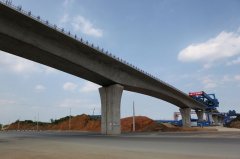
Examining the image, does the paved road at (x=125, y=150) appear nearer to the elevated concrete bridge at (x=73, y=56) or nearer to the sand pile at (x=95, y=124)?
the elevated concrete bridge at (x=73, y=56)

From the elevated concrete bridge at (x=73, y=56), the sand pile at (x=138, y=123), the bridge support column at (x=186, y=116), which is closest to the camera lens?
the elevated concrete bridge at (x=73, y=56)

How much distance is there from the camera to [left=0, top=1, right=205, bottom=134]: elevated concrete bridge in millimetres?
32531

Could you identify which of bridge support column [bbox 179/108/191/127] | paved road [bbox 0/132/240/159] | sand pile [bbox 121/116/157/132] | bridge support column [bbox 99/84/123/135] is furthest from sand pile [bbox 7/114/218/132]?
paved road [bbox 0/132/240/159]

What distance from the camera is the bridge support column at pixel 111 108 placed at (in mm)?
51812

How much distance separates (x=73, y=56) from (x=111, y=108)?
14024 millimetres

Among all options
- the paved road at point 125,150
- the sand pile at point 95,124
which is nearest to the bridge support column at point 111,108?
the paved road at point 125,150

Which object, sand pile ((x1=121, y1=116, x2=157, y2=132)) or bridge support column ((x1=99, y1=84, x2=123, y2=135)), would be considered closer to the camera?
bridge support column ((x1=99, y1=84, x2=123, y2=135))

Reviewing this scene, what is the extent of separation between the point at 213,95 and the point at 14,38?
95.3m

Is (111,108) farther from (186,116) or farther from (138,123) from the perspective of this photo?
(186,116)

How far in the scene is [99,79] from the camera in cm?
5109

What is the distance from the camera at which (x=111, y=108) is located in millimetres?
51875

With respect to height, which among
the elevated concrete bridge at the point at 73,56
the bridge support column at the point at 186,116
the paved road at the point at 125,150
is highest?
the elevated concrete bridge at the point at 73,56

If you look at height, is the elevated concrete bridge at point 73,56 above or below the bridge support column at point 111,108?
above

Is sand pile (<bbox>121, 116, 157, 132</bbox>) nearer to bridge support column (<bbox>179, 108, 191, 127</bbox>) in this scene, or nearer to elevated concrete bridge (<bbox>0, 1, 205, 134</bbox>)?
bridge support column (<bbox>179, 108, 191, 127</bbox>)
